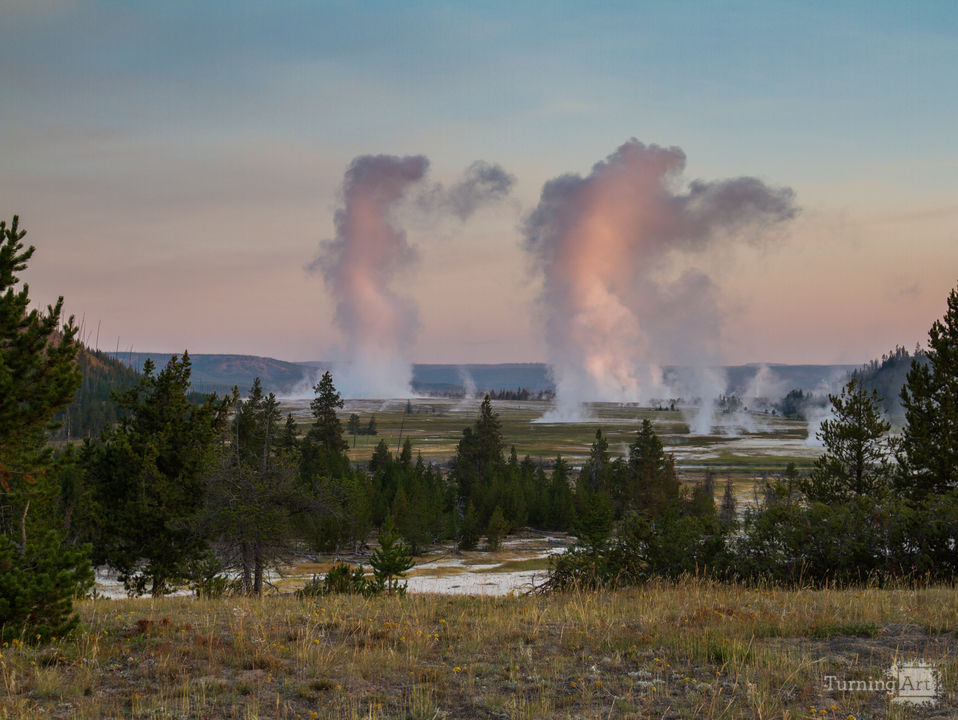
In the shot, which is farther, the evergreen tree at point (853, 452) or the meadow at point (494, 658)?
the evergreen tree at point (853, 452)

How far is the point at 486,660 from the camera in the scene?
26.5 feet

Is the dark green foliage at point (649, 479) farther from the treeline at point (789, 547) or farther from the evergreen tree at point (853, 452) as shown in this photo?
the treeline at point (789, 547)

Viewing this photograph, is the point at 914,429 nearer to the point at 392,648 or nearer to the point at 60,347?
the point at 392,648

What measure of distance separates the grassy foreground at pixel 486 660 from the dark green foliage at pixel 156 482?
17208 mm

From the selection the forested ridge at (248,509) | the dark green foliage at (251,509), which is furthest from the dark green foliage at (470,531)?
the dark green foliage at (251,509)

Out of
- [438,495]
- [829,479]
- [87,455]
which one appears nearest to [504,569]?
[438,495]

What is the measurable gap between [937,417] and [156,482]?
111 feet

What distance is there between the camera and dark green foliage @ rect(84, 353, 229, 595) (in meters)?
27.1

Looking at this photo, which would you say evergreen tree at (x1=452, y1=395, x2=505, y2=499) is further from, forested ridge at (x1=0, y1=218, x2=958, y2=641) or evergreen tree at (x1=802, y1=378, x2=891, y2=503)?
evergreen tree at (x1=802, y1=378, x2=891, y2=503)

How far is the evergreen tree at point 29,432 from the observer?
8367 mm

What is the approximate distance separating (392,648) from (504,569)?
48883mm

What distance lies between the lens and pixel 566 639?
895 centimetres

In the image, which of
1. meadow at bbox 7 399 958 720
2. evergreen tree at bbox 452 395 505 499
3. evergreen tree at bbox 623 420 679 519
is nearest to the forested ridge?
meadow at bbox 7 399 958 720

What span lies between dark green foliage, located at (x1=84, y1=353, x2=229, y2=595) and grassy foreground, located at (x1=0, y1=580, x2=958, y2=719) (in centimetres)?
1721
